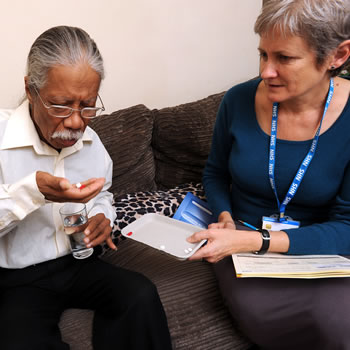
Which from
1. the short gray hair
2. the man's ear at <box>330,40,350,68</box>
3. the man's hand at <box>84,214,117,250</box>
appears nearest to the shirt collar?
the short gray hair

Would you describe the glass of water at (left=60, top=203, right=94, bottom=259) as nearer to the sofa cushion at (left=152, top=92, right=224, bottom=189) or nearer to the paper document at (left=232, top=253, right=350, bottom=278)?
the paper document at (left=232, top=253, right=350, bottom=278)

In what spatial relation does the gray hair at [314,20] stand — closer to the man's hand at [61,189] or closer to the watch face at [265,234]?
the watch face at [265,234]

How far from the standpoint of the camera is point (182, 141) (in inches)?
71.1

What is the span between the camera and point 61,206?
113 cm

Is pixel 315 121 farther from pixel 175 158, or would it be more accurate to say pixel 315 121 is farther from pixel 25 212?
pixel 25 212

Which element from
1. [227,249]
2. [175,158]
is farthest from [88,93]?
[175,158]

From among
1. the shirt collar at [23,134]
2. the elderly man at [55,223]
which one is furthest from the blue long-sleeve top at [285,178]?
the shirt collar at [23,134]

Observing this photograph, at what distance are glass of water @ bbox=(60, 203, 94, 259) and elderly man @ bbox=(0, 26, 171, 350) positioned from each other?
23 millimetres

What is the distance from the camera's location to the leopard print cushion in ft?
4.98

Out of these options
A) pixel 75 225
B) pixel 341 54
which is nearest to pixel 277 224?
pixel 341 54

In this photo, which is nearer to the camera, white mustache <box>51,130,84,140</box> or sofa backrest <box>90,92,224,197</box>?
white mustache <box>51,130,84,140</box>

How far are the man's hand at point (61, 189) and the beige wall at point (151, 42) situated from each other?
3.04ft

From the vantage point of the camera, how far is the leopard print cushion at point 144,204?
152 centimetres

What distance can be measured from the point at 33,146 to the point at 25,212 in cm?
24
